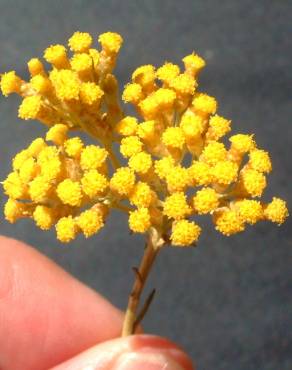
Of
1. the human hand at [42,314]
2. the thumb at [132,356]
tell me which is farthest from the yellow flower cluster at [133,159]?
the human hand at [42,314]

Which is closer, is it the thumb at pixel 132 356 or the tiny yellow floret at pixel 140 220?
the tiny yellow floret at pixel 140 220

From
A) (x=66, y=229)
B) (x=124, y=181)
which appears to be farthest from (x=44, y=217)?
(x=124, y=181)

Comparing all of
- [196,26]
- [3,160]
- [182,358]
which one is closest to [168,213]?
[182,358]

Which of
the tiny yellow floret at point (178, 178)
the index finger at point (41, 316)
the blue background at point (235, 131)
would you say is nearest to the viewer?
the tiny yellow floret at point (178, 178)

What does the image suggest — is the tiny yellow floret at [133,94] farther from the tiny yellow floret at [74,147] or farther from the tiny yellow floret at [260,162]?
the tiny yellow floret at [260,162]

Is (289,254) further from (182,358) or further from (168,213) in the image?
(168,213)

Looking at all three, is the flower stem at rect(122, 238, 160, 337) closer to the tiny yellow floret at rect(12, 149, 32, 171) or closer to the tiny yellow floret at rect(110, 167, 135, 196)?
the tiny yellow floret at rect(110, 167, 135, 196)
